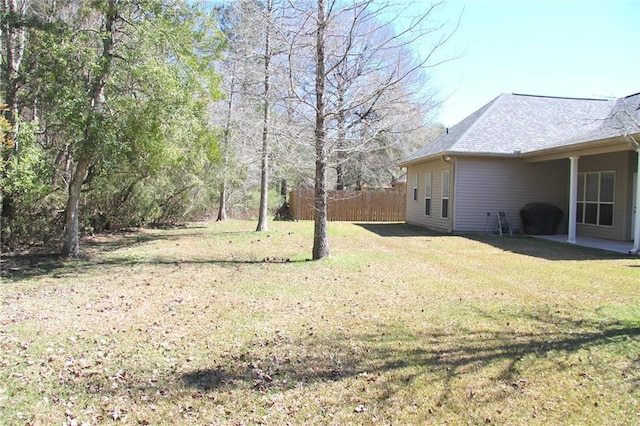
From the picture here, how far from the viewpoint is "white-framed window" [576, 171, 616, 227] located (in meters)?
12.9

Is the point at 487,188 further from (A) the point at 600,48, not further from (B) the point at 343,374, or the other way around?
(B) the point at 343,374

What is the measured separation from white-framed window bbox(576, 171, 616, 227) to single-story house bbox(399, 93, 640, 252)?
29mm

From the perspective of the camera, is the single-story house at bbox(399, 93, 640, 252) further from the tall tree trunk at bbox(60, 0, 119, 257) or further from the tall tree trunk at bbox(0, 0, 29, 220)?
the tall tree trunk at bbox(0, 0, 29, 220)

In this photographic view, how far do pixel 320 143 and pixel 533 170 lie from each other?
9.71 m

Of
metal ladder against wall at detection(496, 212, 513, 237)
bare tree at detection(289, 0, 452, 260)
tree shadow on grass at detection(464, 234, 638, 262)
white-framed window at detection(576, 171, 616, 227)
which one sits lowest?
tree shadow on grass at detection(464, 234, 638, 262)

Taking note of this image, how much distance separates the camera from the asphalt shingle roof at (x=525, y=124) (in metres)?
14.4

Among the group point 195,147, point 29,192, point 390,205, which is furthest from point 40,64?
point 390,205

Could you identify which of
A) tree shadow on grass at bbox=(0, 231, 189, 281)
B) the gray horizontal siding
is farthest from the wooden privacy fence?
tree shadow on grass at bbox=(0, 231, 189, 281)

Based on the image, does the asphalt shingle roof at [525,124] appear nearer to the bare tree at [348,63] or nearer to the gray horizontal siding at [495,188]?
the gray horizontal siding at [495,188]

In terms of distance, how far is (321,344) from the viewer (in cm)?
450

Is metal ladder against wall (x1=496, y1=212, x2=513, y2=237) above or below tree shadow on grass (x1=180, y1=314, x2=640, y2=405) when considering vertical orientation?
above

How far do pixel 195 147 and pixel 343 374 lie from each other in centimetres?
732

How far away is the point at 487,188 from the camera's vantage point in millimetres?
14812

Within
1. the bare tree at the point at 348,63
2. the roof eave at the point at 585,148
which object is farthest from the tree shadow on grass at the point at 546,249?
the bare tree at the point at 348,63
